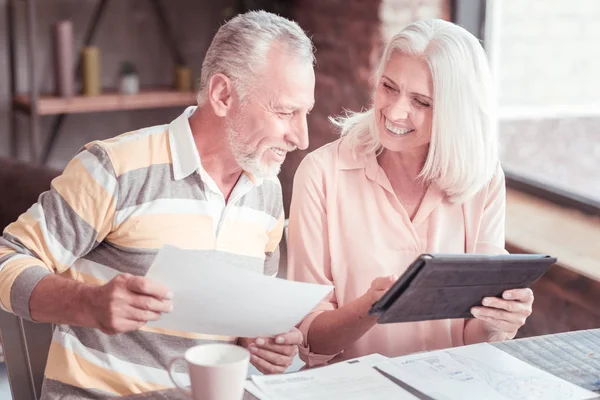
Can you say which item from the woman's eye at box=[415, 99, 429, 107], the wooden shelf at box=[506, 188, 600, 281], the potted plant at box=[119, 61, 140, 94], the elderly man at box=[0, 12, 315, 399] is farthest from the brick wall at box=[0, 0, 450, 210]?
the elderly man at box=[0, 12, 315, 399]

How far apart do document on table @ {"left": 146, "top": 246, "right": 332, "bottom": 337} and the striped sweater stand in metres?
0.23

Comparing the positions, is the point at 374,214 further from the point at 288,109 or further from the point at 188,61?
the point at 188,61

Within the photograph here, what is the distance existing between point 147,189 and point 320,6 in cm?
230

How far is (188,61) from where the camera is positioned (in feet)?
13.4

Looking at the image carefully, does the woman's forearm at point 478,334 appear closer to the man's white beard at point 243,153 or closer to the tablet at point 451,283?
the tablet at point 451,283

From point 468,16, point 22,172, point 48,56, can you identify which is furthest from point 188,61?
point 22,172

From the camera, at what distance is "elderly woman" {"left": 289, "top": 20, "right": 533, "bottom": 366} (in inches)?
66.8

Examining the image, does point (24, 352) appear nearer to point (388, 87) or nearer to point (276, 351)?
point (276, 351)

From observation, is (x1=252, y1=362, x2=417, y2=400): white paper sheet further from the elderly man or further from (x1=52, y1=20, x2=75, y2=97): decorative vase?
(x1=52, y1=20, x2=75, y2=97): decorative vase

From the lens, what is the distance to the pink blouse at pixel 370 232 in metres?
1.71

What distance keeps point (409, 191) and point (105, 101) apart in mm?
2158

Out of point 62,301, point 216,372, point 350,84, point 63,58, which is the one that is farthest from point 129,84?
point 216,372

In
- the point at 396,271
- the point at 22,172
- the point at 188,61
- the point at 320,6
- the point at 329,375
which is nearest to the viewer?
the point at 329,375

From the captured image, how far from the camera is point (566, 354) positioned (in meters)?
1.45
